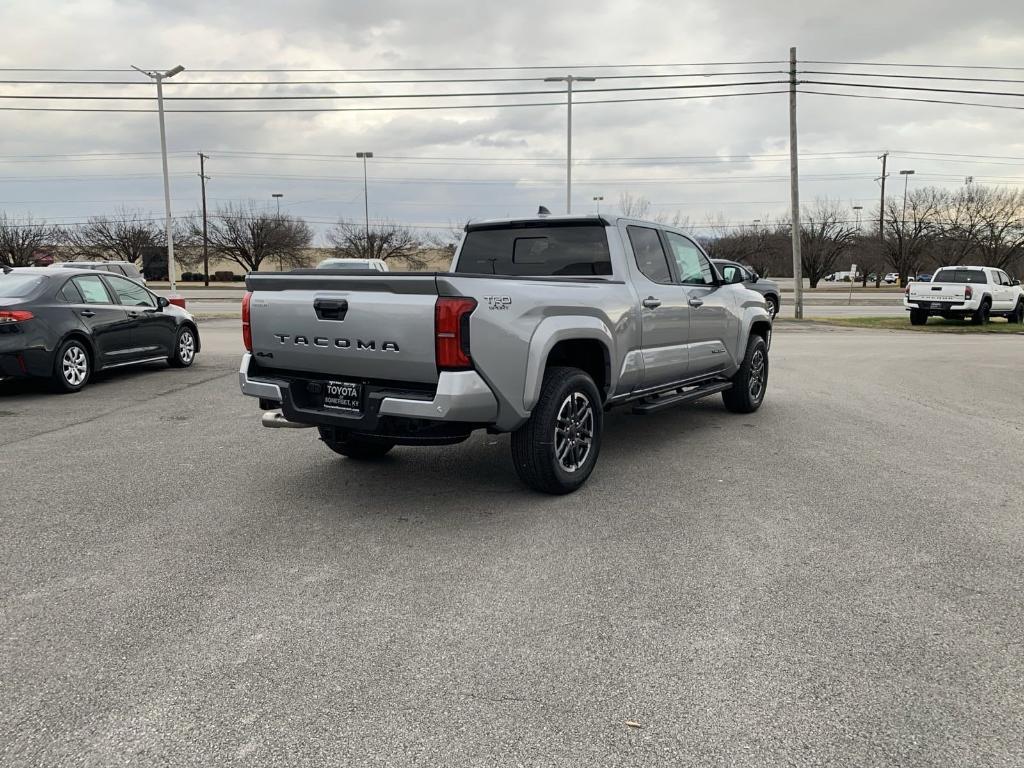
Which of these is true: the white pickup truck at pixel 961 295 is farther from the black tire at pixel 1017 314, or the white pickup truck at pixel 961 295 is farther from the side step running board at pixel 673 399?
the side step running board at pixel 673 399

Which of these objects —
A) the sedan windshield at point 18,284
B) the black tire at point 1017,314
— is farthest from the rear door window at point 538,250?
the black tire at point 1017,314

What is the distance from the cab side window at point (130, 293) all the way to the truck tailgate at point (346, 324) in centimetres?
662

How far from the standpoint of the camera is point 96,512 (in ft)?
16.5

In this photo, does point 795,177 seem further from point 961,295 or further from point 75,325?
point 75,325

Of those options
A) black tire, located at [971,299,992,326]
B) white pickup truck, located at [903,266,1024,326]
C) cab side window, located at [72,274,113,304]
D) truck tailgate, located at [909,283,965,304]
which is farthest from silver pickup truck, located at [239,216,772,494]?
black tire, located at [971,299,992,326]

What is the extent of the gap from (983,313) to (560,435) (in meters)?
23.0

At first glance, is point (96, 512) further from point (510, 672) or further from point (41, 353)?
point (41, 353)

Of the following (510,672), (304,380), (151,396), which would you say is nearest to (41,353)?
(151,396)

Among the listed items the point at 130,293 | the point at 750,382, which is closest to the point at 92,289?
the point at 130,293

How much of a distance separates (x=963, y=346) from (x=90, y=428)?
675 inches

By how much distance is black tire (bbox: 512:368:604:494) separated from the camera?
5098 mm

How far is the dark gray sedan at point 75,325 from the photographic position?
30.1 ft

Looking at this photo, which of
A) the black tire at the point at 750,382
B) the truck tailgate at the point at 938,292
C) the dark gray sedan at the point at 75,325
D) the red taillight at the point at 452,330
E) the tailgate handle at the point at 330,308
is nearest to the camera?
the red taillight at the point at 452,330

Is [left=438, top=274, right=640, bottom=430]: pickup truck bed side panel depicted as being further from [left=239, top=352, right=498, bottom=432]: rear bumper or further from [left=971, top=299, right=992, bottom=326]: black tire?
[left=971, top=299, right=992, bottom=326]: black tire
